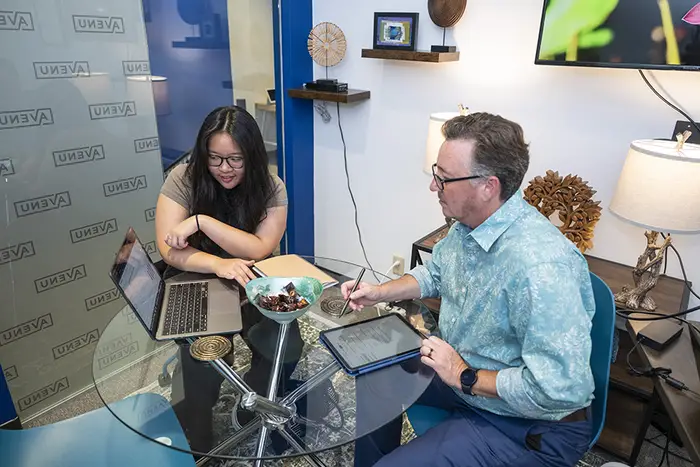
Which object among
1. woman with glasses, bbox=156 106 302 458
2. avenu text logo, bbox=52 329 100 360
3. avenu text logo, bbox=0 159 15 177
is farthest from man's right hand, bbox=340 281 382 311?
avenu text logo, bbox=0 159 15 177

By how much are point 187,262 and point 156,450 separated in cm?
62

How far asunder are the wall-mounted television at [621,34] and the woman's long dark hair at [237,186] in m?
1.16

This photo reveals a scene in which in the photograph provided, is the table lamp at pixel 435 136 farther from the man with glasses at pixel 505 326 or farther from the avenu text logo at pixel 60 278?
the avenu text logo at pixel 60 278

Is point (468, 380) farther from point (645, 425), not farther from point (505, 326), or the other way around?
point (645, 425)

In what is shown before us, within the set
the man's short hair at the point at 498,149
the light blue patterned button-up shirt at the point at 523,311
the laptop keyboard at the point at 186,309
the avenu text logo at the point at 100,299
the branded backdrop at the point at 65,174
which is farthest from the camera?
the avenu text logo at the point at 100,299

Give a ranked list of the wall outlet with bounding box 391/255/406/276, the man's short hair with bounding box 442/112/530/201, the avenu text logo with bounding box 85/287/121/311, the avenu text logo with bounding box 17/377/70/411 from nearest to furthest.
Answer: the man's short hair with bounding box 442/112/530/201
the avenu text logo with bounding box 17/377/70/411
the avenu text logo with bounding box 85/287/121/311
the wall outlet with bounding box 391/255/406/276

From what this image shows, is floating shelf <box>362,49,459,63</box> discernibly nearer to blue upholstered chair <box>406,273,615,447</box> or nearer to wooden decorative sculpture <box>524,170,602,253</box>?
wooden decorative sculpture <box>524,170,602,253</box>

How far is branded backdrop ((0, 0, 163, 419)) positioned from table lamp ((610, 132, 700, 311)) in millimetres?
1670

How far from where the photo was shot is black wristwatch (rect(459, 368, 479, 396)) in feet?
3.65

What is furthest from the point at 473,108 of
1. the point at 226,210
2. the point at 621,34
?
the point at 226,210

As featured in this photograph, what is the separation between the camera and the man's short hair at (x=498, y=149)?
3.69 feet

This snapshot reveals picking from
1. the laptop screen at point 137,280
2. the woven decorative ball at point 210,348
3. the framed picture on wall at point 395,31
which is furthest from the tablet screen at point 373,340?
the framed picture on wall at point 395,31

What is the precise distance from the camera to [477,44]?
6.73 ft

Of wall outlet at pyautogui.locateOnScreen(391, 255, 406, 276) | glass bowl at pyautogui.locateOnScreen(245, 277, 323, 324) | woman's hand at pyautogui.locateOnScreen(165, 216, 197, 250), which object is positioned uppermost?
woman's hand at pyautogui.locateOnScreen(165, 216, 197, 250)
